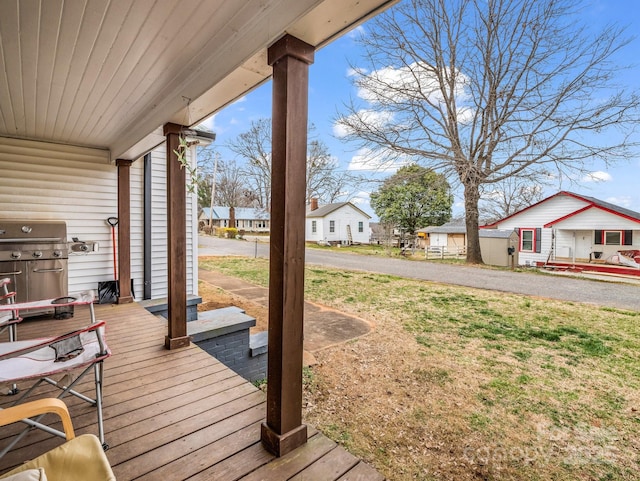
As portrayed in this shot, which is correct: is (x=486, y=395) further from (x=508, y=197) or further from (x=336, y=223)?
(x=336, y=223)

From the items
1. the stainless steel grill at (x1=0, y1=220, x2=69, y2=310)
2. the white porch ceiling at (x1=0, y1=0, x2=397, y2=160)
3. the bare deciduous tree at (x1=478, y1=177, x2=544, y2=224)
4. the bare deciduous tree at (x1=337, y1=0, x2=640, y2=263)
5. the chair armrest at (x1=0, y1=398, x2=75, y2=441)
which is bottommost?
the chair armrest at (x1=0, y1=398, x2=75, y2=441)

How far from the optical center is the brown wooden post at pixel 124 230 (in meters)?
4.57

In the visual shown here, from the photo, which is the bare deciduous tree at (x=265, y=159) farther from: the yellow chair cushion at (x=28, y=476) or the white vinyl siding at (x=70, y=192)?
the yellow chair cushion at (x=28, y=476)

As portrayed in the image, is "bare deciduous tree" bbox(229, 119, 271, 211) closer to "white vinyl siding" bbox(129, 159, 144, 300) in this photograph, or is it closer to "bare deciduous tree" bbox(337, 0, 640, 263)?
"bare deciduous tree" bbox(337, 0, 640, 263)

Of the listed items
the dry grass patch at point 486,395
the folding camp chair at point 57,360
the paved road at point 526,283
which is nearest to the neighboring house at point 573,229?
the paved road at point 526,283

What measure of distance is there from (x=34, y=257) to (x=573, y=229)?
16906mm

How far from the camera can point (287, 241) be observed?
5.44 feet

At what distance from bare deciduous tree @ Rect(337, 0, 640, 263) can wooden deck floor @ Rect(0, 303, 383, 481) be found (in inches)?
421

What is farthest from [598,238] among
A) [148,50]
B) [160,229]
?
[148,50]

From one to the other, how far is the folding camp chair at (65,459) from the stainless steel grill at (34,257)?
3.71m

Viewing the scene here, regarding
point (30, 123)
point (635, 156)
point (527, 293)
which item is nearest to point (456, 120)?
point (635, 156)

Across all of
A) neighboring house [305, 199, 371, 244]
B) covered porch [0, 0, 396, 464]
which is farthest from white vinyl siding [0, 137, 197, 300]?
neighboring house [305, 199, 371, 244]

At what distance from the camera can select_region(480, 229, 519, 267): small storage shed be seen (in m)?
13.0

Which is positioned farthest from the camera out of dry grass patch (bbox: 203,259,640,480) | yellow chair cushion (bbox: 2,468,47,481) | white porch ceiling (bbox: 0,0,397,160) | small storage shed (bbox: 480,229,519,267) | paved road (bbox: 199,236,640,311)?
small storage shed (bbox: 480,229,519,267)
